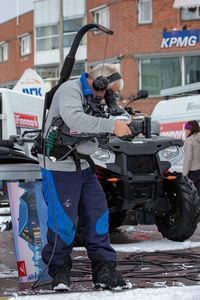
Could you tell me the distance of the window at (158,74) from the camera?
2658 centimetres

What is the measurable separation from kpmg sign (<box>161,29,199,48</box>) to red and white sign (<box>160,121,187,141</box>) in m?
13.2

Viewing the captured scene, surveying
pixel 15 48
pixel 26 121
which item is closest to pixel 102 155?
pixel 26 121

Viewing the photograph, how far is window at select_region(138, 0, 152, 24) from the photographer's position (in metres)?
26.9

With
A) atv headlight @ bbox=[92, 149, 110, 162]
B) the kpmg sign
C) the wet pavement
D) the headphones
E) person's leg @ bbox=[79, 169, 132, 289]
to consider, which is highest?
the kpmg sign

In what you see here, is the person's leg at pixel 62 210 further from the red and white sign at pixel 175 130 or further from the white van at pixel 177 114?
the red and white sign at pixel 175 130

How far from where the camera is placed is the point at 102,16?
2911 cm

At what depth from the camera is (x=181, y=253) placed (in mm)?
5824

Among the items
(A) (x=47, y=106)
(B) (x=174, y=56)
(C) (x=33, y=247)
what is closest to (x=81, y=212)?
(C) (x=33, y=247)

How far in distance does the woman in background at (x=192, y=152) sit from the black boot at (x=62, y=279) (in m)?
6.03

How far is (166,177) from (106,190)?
0.70 m

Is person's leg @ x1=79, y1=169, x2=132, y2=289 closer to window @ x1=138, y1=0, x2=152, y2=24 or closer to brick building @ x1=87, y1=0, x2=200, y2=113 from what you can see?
brick building @ x1=87, y1=0, x2=200, y2=113

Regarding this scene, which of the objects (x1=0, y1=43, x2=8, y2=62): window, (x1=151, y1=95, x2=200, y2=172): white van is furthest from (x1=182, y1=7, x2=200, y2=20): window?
(x1=0, y1=43, x2=8, y2=62): window

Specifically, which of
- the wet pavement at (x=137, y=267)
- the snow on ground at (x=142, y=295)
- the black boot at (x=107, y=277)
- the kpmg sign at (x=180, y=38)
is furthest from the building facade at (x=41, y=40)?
the snow on ground at (x=142, y=295)

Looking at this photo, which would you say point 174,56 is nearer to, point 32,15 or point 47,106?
point 32,15
